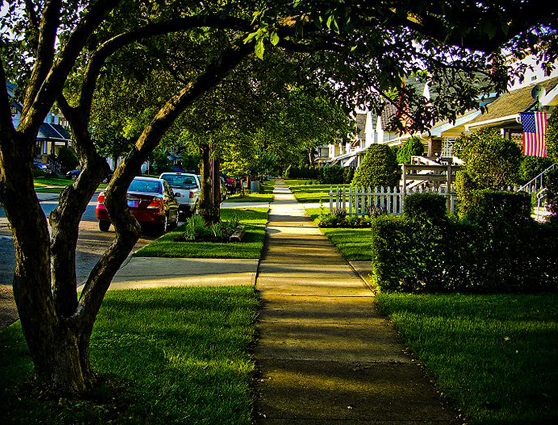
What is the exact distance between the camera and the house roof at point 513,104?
21.9m

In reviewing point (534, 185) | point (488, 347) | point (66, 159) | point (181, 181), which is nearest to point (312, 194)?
point (181, 181)

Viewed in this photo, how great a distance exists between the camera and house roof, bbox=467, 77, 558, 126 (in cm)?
2192

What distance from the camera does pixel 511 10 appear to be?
4.96m

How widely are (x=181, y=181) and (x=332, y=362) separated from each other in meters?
18.9

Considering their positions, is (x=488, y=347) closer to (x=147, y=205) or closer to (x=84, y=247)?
(x=84, y=247)

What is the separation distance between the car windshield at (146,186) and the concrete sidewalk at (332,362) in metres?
8.02

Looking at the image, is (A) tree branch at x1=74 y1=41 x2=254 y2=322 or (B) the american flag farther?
(B) the american flag

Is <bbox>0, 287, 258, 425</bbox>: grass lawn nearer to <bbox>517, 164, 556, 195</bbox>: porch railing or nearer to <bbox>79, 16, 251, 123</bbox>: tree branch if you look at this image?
<bbox>79, 16, 251, 123</bbox>: tree branch

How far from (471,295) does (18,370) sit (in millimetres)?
5997

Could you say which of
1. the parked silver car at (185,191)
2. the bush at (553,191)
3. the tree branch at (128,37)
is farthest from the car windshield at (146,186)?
the tree branch at (128,37)

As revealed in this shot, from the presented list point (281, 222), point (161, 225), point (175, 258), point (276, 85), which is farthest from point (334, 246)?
point (276, 85)

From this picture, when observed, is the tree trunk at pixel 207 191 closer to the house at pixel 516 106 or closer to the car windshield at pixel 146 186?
the car windshield at pixel 146 186

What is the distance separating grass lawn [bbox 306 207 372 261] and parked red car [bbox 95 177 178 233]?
15.5 ft

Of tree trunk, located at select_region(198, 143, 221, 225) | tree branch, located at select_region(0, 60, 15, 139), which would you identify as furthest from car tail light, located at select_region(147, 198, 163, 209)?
tree branch, located at select_region(0, 60, 15, 139)
